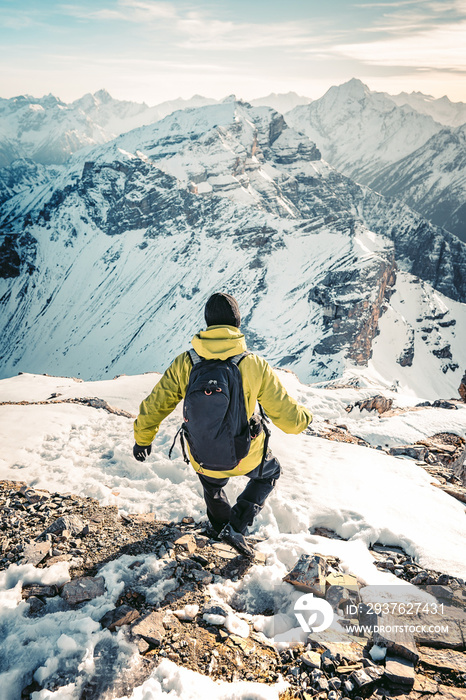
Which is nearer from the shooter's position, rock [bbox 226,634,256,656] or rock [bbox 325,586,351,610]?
rock [bbox 226,634,256,656]

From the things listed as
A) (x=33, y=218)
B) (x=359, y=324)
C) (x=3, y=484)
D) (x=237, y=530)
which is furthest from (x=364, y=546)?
(x=33, y=218)

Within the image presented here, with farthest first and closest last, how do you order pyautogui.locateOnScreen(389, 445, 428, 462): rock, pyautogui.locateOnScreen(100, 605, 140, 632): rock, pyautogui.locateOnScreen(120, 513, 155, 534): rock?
pyautogui.locateOnScreen(389, 445, 428, 462): rock
pyautogui.locateOnScreen(120, 513, 155, 534): rock
pyautogui.locateOnScreen(100, 605, 140, 632): rock

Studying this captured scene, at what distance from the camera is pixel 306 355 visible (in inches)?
3588

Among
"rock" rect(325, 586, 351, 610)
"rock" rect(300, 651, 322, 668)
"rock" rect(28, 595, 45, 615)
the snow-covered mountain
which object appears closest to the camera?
"rock" rect(300, 651, 322, 668)

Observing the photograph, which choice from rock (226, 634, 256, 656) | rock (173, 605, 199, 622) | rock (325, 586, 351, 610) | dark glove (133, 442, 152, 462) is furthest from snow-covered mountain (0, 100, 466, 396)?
rock (226, 634, 256, 656)

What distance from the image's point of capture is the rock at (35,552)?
3.93 meters

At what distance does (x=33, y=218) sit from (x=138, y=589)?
705ft

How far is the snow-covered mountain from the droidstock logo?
8162 centimetres

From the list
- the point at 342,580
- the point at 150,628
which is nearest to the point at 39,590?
the point at 150,628

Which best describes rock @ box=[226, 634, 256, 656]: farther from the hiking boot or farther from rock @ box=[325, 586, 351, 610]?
the hiking boot

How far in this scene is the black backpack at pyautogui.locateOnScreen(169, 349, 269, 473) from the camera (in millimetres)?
3639

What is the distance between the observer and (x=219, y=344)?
3.83 metres

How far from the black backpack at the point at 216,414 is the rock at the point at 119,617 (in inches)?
52.3

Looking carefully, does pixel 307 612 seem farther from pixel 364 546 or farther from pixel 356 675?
pixel 364 546
